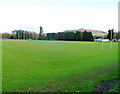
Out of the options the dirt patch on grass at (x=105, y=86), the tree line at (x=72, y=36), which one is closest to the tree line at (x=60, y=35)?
the tree line at (x=72, y=36)

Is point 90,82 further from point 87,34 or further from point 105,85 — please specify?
point 87,34

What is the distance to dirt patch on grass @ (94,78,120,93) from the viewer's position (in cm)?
721

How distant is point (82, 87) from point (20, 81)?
2.66 m

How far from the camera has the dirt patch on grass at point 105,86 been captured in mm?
7215

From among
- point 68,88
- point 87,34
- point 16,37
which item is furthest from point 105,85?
point 16,37

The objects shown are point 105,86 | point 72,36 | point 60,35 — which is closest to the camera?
point 105,86

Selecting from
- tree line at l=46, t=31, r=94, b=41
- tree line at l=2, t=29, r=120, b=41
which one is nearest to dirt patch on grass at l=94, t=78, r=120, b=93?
tree line at l=2, t=29, r=120, b=41

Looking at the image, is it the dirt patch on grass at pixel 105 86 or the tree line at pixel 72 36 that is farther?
the tree line at pixel 72 36

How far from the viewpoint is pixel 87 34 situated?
10888 cm

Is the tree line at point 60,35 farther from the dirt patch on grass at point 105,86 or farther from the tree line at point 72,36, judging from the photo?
the dirt patch on grass at point 105,86

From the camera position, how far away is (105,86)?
7820mm

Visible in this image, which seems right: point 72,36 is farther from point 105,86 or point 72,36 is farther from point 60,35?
point 105,86

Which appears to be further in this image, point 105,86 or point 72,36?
point 72,36

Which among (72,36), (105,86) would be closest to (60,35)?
(72,36)
